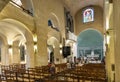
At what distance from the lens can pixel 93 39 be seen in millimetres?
30781

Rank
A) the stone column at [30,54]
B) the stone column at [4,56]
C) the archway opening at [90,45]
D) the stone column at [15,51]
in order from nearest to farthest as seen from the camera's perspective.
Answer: the stone column at [30,54] < the stone column at [4,56] < the stone column at [15,51] < the archway opening at [90,45]

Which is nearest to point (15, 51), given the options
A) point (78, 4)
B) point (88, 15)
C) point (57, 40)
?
point (57, 40)

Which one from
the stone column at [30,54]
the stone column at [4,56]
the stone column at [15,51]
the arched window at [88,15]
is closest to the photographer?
the stone column at [30,54]

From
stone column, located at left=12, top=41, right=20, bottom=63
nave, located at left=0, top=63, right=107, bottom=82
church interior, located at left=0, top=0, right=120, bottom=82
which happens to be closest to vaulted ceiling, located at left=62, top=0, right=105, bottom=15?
church interior, located at left=0, top=0, right=120, bottom=82

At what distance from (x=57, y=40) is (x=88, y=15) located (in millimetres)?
12483

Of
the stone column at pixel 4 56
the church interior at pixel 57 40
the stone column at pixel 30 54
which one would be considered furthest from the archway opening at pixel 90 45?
the stone column at pixel 30 54

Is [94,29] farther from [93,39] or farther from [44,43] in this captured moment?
[44,43]

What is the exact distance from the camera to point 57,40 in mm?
20766

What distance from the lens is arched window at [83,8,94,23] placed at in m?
30.5

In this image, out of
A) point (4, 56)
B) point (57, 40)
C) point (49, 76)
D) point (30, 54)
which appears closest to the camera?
point (49, 76)

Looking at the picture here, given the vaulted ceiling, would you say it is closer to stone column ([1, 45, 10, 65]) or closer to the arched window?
the arched window

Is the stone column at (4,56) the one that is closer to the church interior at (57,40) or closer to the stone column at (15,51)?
the church interior at (57,40)

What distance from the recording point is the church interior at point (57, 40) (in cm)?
722

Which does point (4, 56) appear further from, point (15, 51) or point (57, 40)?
point (57, 40)
